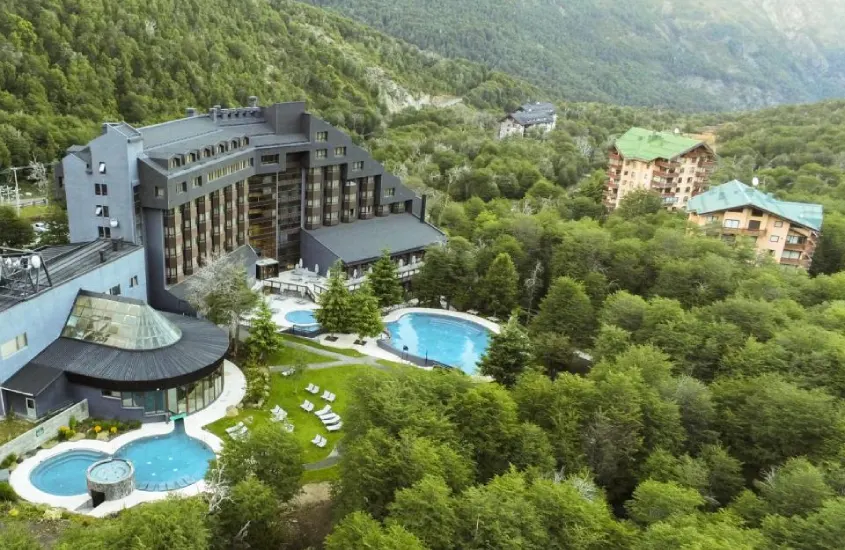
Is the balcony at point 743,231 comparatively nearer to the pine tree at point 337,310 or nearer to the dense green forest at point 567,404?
the dense green forest at point 567,404

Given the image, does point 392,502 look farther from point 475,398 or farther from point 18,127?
point 18,127

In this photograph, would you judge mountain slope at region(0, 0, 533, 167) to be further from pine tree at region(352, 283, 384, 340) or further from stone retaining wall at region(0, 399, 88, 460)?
stone retaining wall at region(0, 399, 88, 460)

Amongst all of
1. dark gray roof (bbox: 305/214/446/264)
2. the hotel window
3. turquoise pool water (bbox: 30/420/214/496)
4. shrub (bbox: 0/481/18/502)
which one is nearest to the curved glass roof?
the hotel window

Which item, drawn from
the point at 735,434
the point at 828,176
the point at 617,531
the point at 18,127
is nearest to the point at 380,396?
the point at 617,531

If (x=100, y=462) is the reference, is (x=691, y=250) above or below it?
above

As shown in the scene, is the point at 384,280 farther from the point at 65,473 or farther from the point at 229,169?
the point at 65,473

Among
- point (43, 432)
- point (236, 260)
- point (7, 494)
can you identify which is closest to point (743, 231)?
point (236, 260)
